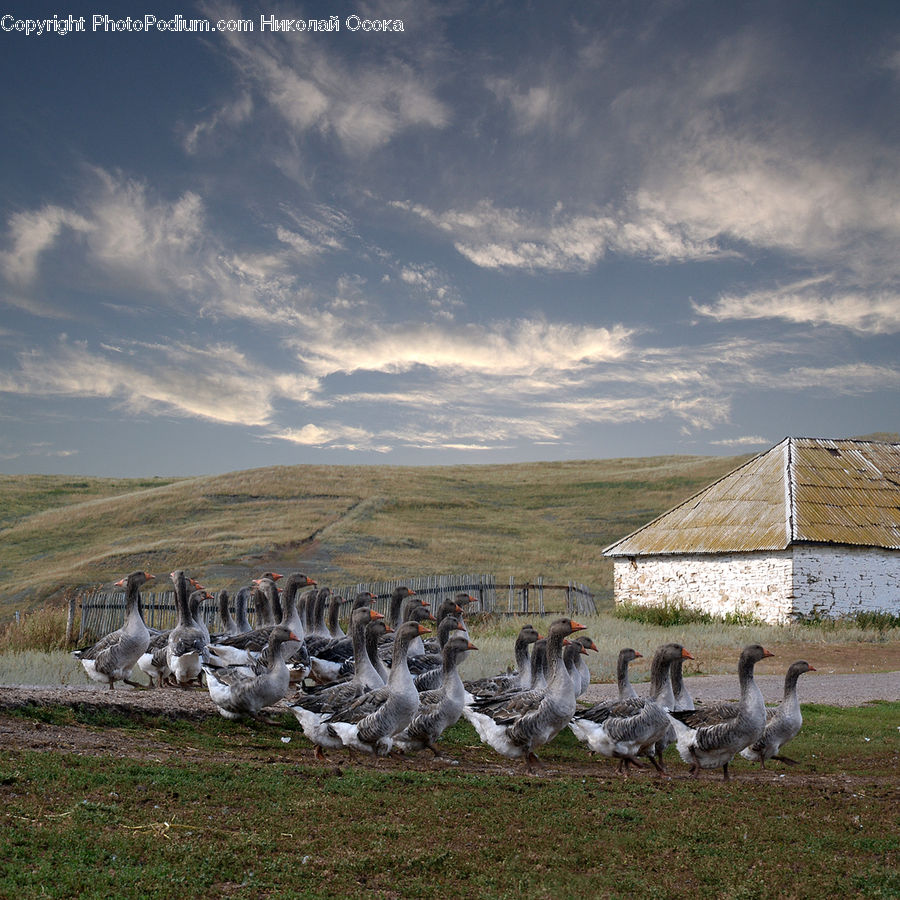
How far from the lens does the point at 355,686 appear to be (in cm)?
1238

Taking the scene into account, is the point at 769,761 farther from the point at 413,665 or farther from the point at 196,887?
the point at 196,887

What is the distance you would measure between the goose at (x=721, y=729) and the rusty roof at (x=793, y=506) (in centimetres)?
2446

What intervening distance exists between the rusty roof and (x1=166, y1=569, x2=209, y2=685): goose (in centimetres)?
2500

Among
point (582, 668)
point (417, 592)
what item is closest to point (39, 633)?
point (417, 592)

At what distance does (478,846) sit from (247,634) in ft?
32.3

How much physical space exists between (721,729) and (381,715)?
4.30 m

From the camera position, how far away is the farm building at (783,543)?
115 ft

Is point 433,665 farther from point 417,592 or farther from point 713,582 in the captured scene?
point 713,582

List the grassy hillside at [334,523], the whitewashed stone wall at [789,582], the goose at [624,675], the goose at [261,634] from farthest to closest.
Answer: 1. the grassy hillside at [334,523]
2. the whitewashed stone wall at [789,582]
3. the goose at [261,634]
4. the goose at [624,675]

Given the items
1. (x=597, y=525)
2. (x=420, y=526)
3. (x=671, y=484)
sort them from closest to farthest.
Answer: (x=420, y=526) < (x=597, y=525) < (x=671, y=484)

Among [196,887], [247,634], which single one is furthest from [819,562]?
[196,887]

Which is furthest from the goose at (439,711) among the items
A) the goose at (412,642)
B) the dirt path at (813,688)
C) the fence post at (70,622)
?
the fence post at (70,622)

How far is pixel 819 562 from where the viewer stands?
34.9 meters

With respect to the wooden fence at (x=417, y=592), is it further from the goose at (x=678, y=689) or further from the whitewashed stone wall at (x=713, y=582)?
the goose at (x=678, y=689)
